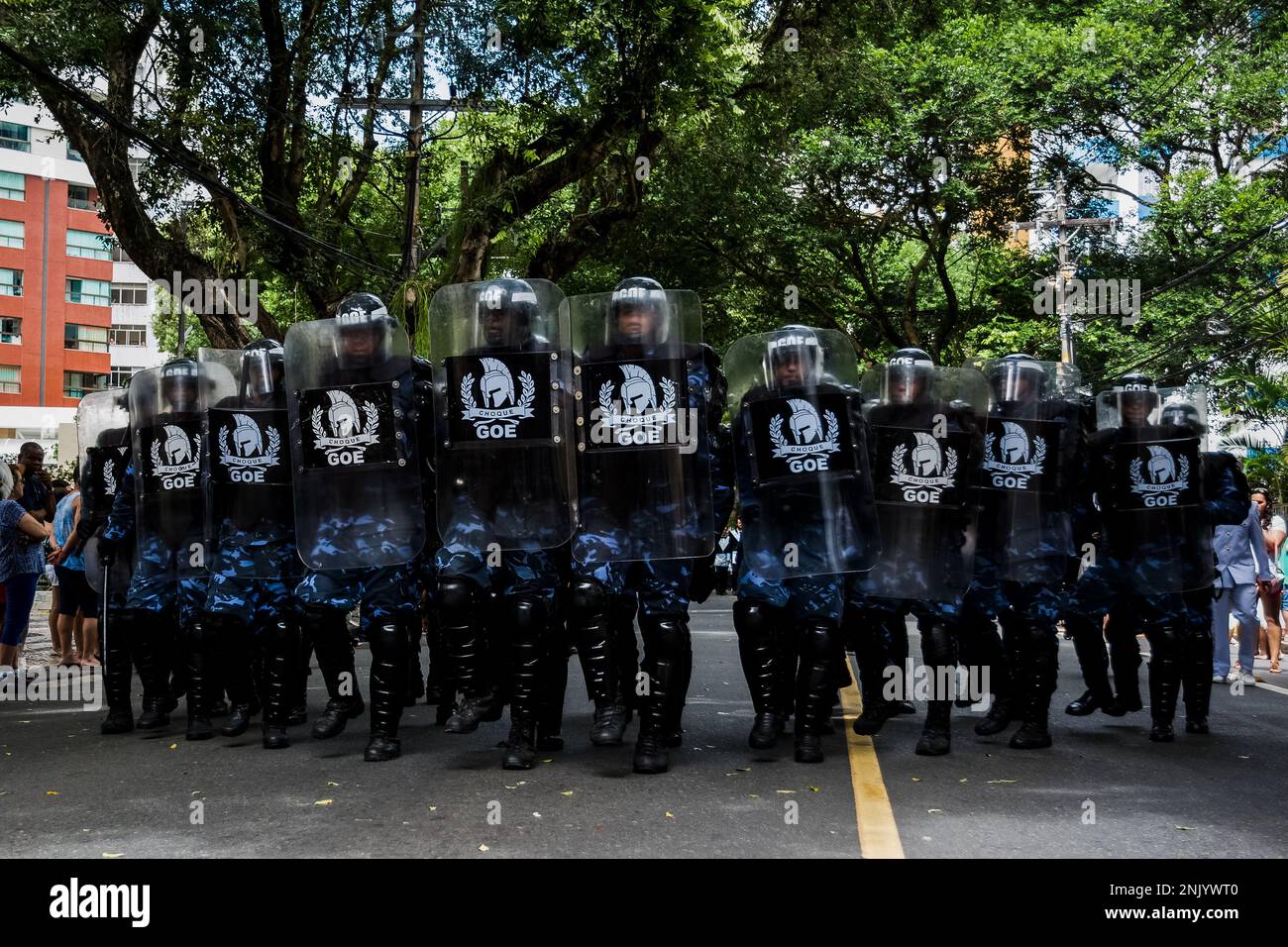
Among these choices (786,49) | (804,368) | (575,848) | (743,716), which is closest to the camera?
(575,848)

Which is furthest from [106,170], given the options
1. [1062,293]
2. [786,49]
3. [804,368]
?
[1062,293]

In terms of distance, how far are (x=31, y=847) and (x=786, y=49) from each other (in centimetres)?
1571

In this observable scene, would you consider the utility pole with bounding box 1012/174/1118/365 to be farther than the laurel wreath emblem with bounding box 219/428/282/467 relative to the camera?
Yes

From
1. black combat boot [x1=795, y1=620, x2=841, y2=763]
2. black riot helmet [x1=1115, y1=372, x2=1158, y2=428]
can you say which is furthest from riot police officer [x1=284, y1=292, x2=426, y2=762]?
black riot helmet [x1=1115, y1=372, x2=1158, y2=428]

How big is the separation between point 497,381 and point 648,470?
31.3 inches

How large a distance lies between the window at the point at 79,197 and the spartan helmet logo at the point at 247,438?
5369 centimetres

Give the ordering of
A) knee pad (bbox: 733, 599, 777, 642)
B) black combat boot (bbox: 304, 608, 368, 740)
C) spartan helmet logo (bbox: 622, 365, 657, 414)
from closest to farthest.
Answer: spartan helmet logo (bbox: 622, 365, 657, 414), knee pad (bbox: 733, 599, 777, 642), black combat boot (bbox: 304, 608, 368, 740)

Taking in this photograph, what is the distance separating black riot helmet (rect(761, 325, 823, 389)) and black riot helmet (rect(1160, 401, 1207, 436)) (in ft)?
7.56

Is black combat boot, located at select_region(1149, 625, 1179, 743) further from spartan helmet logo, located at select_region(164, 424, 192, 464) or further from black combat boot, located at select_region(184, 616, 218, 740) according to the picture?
spartan helmet logo, located at select_region(164, 424, 192, 464)

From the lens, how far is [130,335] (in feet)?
195

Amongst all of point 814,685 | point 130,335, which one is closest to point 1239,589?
point 814,685

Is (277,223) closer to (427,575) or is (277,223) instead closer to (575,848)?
(427,575)

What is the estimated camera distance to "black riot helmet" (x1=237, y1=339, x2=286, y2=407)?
732 cm

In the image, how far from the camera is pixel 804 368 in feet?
21.9
